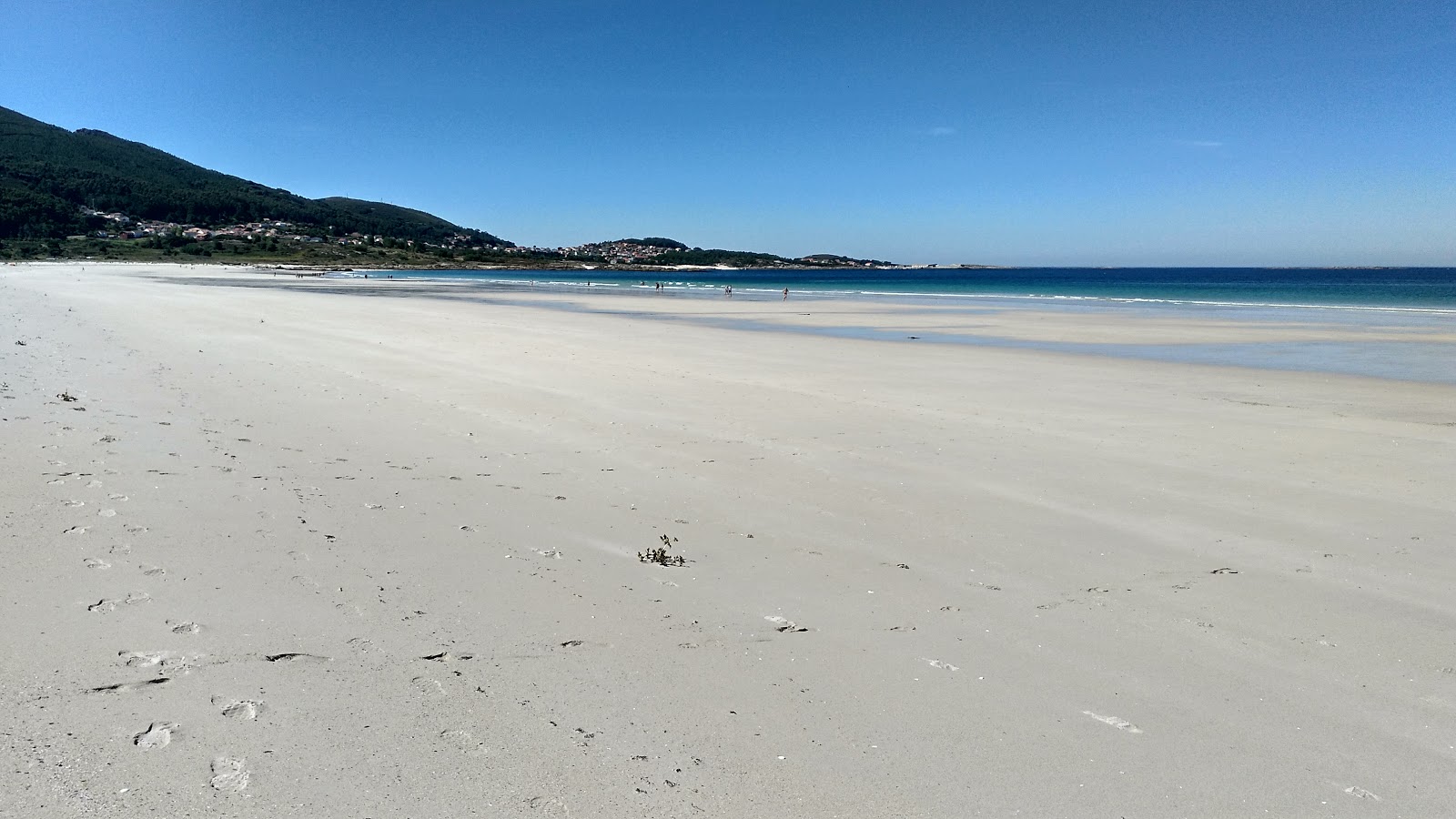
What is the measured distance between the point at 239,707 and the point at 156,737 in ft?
0.92

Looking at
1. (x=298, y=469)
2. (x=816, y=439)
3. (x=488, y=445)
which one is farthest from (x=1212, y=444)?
(x=298, y=469)

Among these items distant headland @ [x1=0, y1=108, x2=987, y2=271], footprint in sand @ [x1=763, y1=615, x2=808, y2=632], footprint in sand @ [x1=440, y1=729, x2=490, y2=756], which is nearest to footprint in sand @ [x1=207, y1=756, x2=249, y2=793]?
footprint in sand @ [x1=440, y1=729, x2=490, y2=756]

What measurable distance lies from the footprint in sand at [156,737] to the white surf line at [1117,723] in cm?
336

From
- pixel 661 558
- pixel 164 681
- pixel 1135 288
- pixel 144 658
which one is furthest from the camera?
pixel 1135 288

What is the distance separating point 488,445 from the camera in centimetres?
779

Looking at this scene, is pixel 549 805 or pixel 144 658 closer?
pixel 549 805

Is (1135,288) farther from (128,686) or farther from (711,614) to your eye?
(128,686)

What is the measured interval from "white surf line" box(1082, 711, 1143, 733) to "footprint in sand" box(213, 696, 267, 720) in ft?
10.4

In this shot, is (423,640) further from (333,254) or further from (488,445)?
(333,254)

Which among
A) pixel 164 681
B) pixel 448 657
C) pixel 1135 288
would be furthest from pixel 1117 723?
pixel 1135 288

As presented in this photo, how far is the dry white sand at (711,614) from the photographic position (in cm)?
277

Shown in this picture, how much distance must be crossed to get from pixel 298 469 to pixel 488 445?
5.58 feet

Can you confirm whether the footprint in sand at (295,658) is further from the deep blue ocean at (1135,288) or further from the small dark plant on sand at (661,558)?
the deep blue ocean at (1135,288)

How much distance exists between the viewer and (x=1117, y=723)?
321cm
